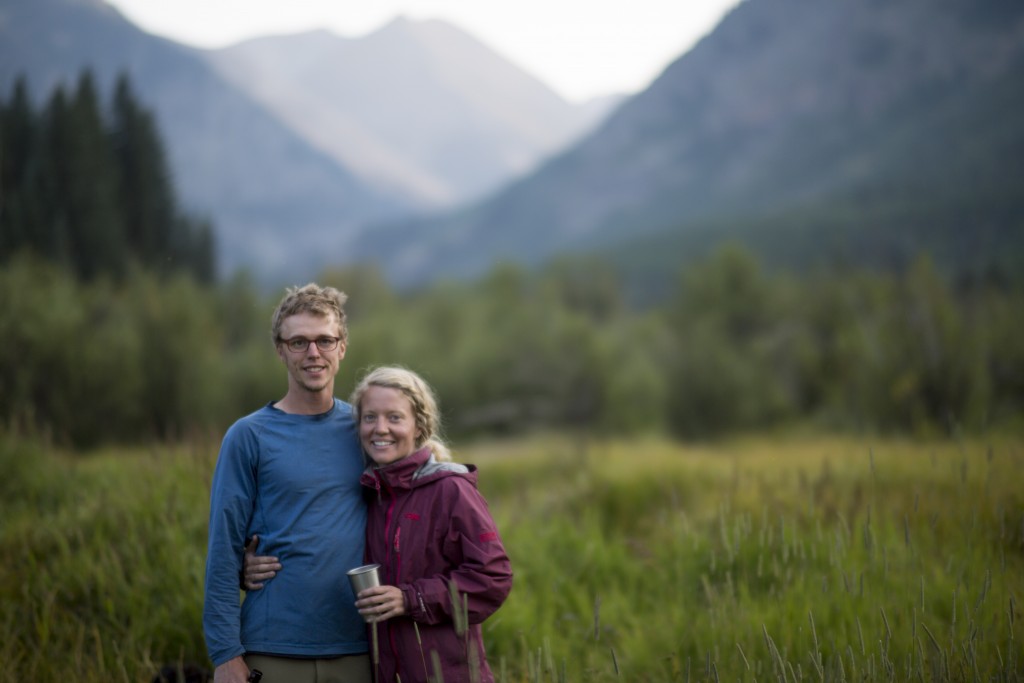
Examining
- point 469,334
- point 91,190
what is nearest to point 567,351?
point 469,334

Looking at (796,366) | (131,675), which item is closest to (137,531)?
(131,675)

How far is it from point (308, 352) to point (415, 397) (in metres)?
0.46

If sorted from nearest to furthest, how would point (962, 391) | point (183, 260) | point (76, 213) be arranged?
point (962, 391) < point (76, 213) < point (183, 260)

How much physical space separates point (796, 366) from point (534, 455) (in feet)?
54.3

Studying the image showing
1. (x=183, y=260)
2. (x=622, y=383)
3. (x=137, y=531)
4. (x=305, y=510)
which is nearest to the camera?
(x=305, y=510)

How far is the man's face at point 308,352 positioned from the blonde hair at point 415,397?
5.7 inches

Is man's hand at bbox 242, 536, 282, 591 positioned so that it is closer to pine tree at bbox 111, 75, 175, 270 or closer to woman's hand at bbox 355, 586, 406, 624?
woman's hand at bbox 355, 586, 406, 624

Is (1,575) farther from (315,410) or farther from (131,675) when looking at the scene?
(315,410)

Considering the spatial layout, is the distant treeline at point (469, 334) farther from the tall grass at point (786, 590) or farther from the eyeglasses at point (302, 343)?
A: the eyeglasses at point (302, 343)

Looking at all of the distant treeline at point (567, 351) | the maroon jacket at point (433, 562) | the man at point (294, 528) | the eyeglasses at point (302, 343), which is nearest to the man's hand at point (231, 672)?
the man at point (294, 528)

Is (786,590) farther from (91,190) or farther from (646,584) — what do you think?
(91,190)

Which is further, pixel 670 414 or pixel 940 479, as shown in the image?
pixel 670 414

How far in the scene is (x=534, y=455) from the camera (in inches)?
688

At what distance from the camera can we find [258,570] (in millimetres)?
3004
